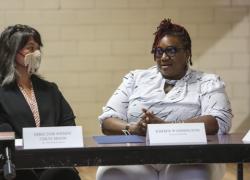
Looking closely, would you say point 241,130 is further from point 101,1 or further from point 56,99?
point 56,99

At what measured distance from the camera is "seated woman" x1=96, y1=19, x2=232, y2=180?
8.39ft

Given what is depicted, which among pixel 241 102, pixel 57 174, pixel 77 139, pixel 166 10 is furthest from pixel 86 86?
pixel 77 139

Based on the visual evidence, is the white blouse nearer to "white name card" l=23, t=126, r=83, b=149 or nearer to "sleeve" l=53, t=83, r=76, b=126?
"sleeve" l=53, t=83, r=76, b=126

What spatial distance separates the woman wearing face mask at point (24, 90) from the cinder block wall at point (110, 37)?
6.47ft

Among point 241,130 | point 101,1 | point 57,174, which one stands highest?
point 101,1

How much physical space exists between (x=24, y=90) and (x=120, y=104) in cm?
50

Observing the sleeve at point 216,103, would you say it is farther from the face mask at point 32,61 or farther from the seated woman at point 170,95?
the face mask at point 32,61

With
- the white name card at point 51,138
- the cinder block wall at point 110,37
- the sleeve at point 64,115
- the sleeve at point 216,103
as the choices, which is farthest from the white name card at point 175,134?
the cinder block wall at point 110,37

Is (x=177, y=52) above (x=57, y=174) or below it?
above

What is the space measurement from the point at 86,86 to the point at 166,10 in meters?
1.01

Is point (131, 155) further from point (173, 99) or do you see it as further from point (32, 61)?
point (32, 61)

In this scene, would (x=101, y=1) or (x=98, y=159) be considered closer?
(x=98, y=159)

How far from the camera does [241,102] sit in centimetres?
491

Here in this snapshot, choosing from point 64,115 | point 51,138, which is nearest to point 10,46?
point 64,115
